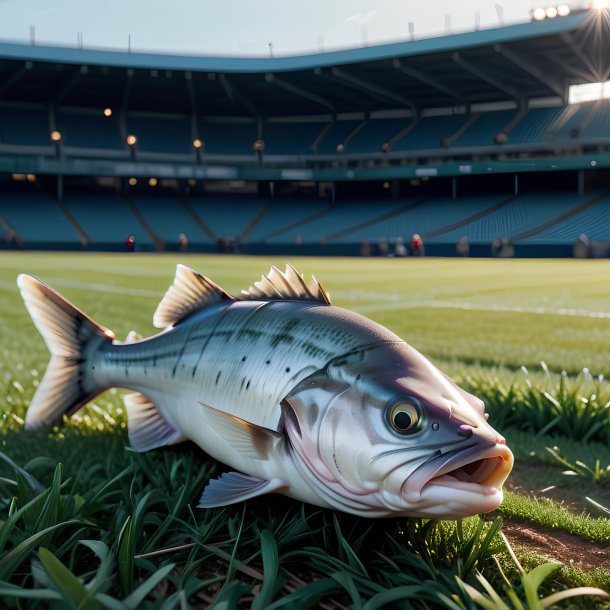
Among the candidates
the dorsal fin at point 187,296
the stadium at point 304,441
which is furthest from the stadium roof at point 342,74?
the dorsal fin at point 187,296

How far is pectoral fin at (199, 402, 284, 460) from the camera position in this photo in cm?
202

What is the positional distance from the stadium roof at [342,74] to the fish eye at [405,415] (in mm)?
39189

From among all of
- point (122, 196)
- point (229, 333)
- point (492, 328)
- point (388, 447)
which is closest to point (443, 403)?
point (388, 447)

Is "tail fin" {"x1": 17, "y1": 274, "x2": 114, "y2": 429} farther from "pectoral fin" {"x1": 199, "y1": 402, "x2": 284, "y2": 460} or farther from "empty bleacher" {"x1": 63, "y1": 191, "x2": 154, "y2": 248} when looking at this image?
"empty bleacher" {"x1": 63, "y1": 191, "x2": 154, "y2": 248}

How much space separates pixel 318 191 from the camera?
160 ft

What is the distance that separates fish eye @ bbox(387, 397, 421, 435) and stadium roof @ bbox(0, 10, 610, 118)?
39189mm

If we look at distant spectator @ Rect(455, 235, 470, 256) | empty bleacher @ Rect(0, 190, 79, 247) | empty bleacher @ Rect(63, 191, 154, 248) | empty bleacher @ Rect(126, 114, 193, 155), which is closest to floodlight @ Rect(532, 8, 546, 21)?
distant spectator @ Rect(455, 235, 470, 256)

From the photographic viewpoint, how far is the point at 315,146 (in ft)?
165

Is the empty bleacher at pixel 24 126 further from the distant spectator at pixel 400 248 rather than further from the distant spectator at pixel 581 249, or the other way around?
the distant spectator at pixel 581 249

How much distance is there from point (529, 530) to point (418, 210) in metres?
42.2

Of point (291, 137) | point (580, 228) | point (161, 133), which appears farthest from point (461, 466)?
point (291, 137)

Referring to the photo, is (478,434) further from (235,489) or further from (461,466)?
(235,489)

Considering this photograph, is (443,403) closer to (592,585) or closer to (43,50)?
(592,585)

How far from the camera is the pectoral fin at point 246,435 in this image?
202 cm
